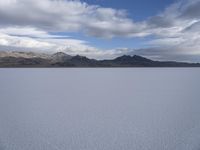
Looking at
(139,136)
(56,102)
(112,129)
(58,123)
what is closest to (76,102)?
(56,102)

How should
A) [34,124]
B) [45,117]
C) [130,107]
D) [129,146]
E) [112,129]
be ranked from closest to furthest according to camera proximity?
[129,146] → [112,129] → [34,124] → [45,117] → [130,107]

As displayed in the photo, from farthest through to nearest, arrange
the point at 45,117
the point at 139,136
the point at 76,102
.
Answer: the point at 76,102
the point at 45,117
the point at 139,136

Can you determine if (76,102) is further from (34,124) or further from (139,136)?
(139,136)

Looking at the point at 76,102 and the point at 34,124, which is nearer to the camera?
the point at 34,124

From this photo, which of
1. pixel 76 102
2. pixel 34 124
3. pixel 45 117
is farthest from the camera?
pixel 76 102

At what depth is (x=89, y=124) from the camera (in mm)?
6848

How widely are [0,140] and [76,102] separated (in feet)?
16.8

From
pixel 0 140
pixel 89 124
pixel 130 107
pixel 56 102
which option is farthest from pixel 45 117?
pixel 130 107

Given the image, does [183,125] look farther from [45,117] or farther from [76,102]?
[76,102]

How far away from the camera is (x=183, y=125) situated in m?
6.82

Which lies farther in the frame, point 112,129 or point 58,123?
point 58,123

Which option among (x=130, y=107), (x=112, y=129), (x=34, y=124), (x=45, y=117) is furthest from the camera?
(x=130, y=107)

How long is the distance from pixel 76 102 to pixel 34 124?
12.2 ft

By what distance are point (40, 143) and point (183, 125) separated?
4138 millimetres
